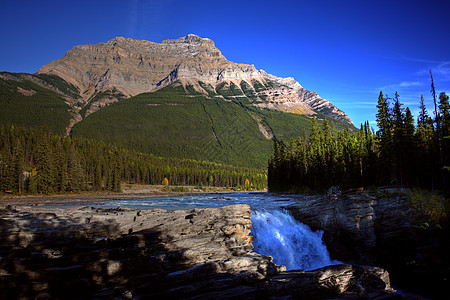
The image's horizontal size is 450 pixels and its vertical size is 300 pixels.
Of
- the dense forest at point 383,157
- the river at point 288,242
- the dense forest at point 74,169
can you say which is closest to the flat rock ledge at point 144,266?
the river at point 288,242

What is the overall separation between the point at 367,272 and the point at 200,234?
38.7ft

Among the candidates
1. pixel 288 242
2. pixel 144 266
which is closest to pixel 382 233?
pixel 288 242

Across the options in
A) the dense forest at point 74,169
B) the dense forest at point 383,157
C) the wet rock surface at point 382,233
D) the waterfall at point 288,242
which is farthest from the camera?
the dense forest at point 74,169

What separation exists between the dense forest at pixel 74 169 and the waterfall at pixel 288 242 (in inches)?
2681

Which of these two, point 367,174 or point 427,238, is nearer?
point 427,238

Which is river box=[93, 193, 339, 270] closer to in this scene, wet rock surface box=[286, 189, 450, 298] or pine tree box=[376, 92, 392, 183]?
wet rock surface box=[286, 189, 450, 298]

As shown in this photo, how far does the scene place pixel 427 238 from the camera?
24328 millimetres

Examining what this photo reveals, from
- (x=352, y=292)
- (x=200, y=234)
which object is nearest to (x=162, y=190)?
(x=200, y=234)

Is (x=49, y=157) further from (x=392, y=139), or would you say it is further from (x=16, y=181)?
(x=392, y=139)

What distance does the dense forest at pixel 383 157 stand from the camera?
36250 millimetres

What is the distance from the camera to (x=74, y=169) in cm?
7888

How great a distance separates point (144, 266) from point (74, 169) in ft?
249

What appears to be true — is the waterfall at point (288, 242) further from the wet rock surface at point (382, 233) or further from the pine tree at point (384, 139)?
the pine tree at point (384, 139)

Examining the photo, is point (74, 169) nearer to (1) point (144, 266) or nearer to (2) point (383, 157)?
(1) point (144, 266)
